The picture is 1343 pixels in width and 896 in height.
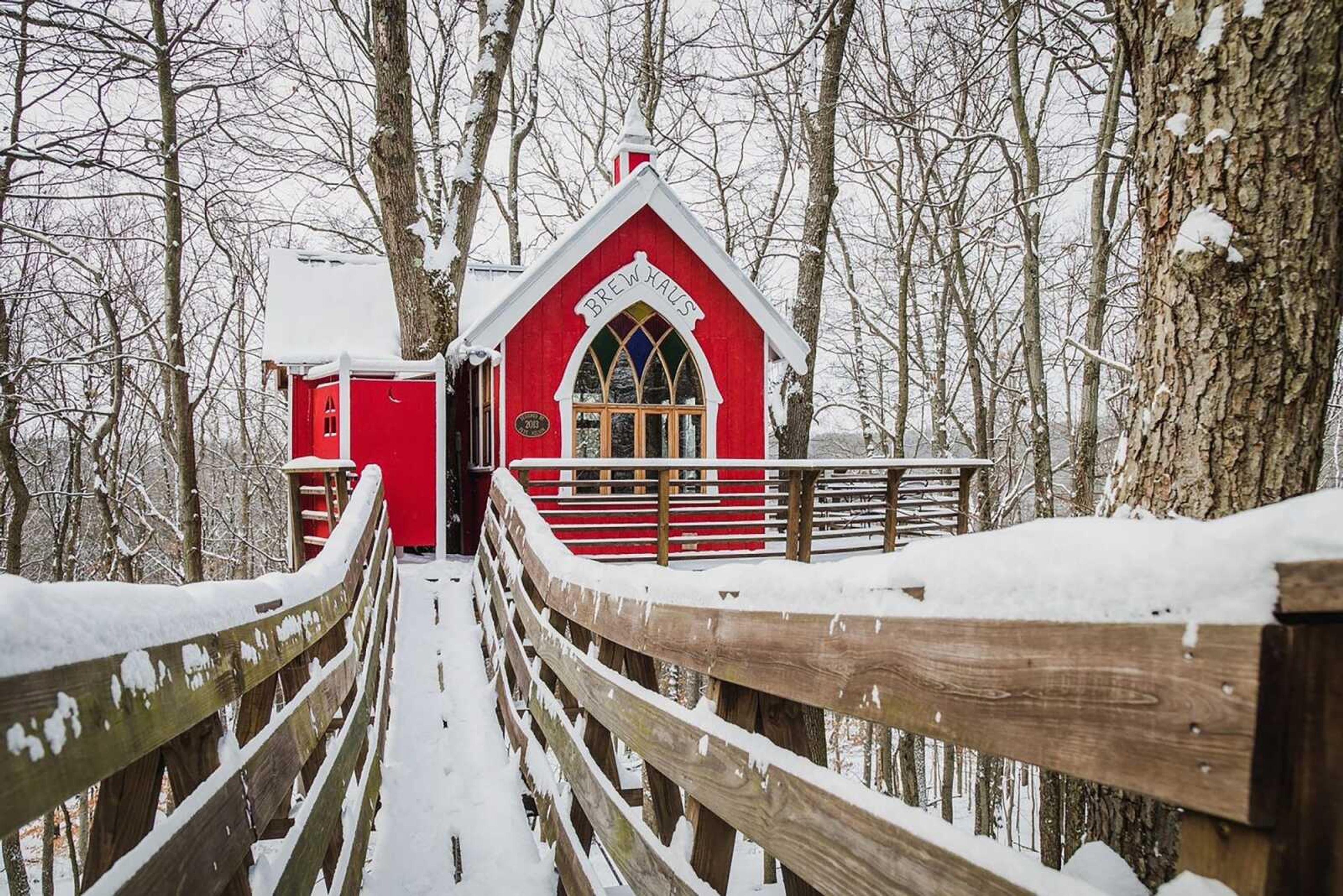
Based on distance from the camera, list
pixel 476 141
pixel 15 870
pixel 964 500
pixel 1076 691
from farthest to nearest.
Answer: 1. pixel 476 141
2. pixel 15 870
3. pixel 964 500
4. pixel 1076 691

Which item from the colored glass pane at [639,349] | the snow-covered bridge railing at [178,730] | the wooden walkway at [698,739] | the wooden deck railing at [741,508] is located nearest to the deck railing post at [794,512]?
the wooden deck railing at [741,508]

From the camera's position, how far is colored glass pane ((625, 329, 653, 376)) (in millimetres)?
11195

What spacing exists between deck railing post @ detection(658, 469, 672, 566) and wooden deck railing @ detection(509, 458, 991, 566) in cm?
1

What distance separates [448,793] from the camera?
408 cm

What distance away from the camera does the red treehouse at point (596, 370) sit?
10742mm

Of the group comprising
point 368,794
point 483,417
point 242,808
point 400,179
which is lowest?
point 368,794

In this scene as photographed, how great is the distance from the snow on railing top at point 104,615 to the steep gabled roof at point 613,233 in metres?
8.66

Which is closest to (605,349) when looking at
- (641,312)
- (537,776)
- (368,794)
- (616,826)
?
(641,312)

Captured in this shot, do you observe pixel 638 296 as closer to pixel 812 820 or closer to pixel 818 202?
pixel 818 202

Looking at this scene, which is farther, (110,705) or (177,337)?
(177,337)

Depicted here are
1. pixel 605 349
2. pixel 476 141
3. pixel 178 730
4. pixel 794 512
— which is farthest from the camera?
pixel 476 141

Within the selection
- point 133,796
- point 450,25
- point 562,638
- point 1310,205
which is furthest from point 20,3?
point 450,25

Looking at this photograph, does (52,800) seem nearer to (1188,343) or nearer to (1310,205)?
(1188,343)

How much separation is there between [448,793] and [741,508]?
5.97 meters
